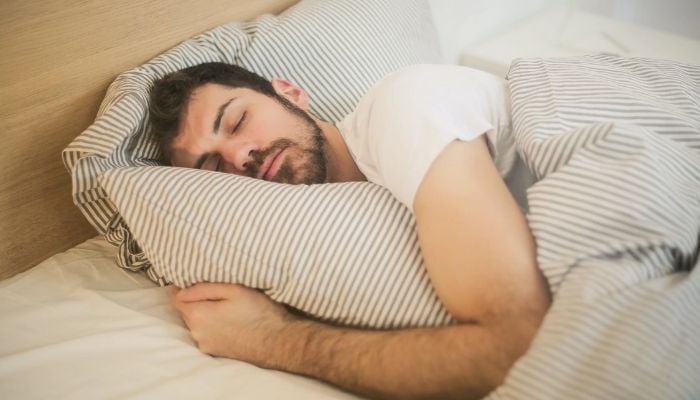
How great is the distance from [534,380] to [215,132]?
2.26ft

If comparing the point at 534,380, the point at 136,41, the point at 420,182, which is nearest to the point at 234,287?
the point at 420,182

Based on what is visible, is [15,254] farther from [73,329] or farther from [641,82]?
[641,82]

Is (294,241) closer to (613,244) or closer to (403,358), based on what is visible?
(403,358)

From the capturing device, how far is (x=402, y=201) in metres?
0.70

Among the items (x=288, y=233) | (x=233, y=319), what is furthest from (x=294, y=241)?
(x=233, y=319)

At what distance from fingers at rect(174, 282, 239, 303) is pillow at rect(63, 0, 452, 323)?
68 mm

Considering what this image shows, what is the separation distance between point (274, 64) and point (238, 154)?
271mm

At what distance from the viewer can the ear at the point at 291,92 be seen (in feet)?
3.39

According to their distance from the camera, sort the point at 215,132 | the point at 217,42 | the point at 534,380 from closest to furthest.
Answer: the point at 534,380 → the point at 215,132 → the point at 217,42

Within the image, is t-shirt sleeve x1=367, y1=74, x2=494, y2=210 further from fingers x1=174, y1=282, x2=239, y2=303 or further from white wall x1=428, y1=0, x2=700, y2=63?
white wall x1=428, y1=0, x2=700, y2=63

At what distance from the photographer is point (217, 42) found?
1051mm

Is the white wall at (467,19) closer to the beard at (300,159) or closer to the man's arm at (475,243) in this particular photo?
the beard at (300,159)

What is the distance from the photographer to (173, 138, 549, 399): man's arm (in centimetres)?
57

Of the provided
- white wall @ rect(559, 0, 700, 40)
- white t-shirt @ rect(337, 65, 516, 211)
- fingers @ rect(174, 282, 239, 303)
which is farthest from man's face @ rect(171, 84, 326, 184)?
white wall @ rect(559, 0, 700, 40)
